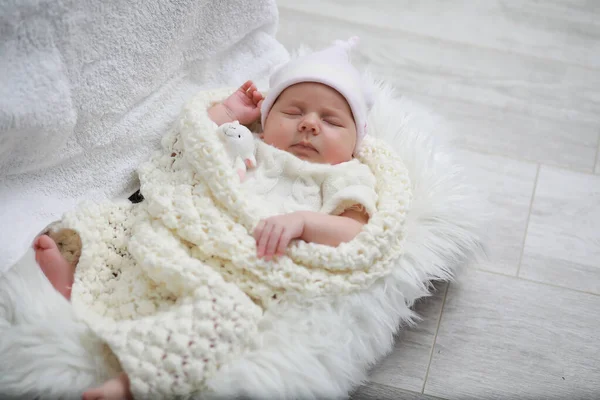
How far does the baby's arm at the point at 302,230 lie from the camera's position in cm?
98

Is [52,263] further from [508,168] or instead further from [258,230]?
[508,168]

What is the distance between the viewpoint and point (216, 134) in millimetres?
1116

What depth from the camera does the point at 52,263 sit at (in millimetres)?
1011

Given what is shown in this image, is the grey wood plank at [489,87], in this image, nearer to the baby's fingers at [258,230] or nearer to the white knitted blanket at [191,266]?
the white knitted blanket at [191,266]

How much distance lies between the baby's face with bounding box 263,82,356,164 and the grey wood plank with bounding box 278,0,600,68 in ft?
2.47

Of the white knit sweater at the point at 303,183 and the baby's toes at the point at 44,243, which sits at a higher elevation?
the baby's toes at the point at 44,243

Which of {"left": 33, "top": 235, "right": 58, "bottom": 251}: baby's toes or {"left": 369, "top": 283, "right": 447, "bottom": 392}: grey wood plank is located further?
{"left": 369, "top": 283, "right": 447, "bottom": 392}: grey wood plank

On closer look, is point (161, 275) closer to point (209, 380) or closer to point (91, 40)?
point (209, 380)

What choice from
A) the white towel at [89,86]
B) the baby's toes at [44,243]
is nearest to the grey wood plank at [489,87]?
the white towel at [89,86]

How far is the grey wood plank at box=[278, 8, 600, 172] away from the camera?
154 centimetres

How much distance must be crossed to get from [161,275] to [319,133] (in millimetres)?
395

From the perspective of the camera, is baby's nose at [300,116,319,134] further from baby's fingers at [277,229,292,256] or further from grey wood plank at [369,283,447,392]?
grey wood plank at [369,283,447,392]

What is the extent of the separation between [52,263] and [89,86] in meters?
0.30

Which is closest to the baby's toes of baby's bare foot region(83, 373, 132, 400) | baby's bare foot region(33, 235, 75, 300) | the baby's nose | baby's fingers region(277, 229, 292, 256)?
baby's bare foot region(33, 235, 75, 300)
